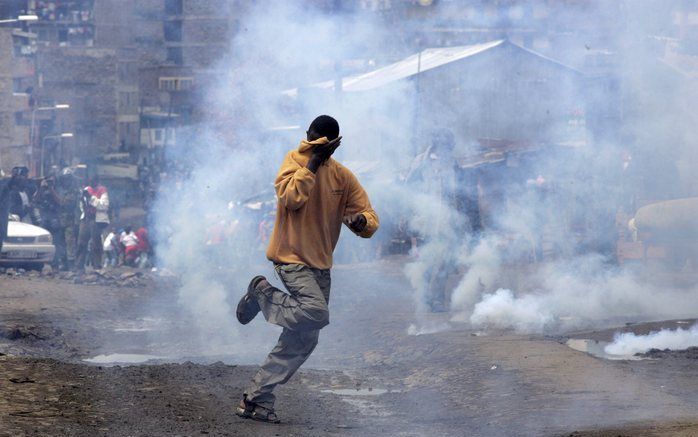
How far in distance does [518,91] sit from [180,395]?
58.2 feet

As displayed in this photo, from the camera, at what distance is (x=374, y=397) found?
290 inches

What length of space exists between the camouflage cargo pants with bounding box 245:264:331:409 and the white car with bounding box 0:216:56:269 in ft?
36.7

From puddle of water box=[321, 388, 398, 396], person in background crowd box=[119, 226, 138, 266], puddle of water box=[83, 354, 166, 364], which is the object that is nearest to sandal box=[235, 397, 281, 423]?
puddle of water box=[321, 388, 398, 396]

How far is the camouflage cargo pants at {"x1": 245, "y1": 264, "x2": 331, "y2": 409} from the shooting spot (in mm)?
6000

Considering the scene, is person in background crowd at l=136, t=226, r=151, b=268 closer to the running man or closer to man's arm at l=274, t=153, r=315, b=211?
the running man

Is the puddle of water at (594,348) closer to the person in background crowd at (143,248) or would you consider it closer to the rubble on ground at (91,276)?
the rubble on ground at (91,276)

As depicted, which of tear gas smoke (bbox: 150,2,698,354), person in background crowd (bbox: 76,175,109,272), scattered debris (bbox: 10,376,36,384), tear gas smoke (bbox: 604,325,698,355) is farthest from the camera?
person in background crowd (bbox: 76,175,109,272)

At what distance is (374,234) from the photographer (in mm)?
17844

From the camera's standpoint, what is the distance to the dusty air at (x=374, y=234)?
617 centimetres

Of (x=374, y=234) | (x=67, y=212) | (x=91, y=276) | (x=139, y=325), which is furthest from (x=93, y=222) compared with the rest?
(x=139, y=325)

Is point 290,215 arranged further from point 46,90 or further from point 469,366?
point 46,90

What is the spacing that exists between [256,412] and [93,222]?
11.7 metres

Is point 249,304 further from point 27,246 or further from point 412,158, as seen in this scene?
point 412,158

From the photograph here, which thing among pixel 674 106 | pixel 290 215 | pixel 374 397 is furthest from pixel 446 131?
pixel 674 106
